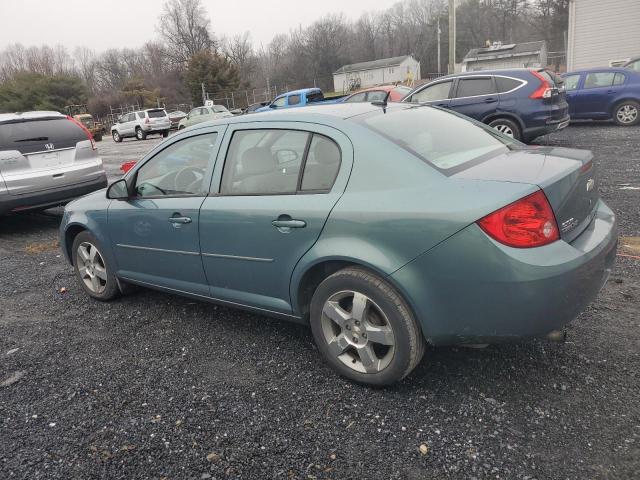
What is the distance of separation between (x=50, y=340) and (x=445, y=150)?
3245 mm

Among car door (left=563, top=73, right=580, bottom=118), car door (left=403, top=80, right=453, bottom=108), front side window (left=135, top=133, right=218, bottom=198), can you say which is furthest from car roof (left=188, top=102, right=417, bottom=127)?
→ car door (left=563, top=73, right=580, bottom=118)

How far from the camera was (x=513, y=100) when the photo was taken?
33.3ft

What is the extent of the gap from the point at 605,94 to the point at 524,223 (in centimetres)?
1302

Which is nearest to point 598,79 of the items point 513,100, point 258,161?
point 513,100

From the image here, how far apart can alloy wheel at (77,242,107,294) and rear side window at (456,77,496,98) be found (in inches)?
345

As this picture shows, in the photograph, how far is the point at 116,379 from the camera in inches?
125

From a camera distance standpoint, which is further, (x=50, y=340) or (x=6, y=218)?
(x=6, y=218)

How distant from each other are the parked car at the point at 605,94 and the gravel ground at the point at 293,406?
10956mm

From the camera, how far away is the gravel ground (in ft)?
7.54

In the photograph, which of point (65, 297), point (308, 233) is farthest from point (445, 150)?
point (65, 297)

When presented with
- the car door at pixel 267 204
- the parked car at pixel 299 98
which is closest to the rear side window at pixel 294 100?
the parked car at pixel 299 98

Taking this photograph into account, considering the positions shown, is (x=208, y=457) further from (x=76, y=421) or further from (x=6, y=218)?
(x=6, y=218)

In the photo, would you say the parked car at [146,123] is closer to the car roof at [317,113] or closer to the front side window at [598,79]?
the front side window at [598,79]

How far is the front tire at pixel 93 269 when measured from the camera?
14.3ft
